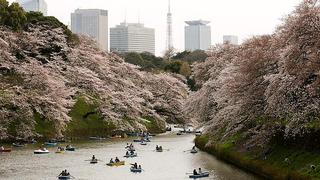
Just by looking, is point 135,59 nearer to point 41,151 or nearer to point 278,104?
point 41,151

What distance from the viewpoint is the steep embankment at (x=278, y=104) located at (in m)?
30.6

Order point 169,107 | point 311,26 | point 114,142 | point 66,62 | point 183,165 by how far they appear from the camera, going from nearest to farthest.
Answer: point 311,26
point 183,165
point 114,142
point 66,62
point 169,107

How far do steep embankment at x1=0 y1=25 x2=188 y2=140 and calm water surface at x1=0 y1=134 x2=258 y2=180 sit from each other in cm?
506

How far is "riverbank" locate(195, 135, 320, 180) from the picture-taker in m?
31.9

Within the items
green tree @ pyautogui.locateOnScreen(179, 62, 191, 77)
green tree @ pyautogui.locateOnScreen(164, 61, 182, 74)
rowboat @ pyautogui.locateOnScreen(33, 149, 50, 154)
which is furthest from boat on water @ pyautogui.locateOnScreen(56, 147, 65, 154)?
green tree @ pyautogui.locateOnScreen(179, 62, 191, 77)

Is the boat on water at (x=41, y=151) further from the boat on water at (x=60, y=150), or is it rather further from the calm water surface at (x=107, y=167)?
the boat on water at (x=60, y=150)

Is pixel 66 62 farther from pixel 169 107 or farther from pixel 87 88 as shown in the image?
pixel 169 107

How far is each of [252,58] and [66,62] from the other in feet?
149

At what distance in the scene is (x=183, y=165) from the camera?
4550 centimetres

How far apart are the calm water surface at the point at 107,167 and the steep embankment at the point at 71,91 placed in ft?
16.6

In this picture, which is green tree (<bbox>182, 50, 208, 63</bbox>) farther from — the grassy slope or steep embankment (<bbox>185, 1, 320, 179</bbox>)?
steep embankment (<bbox>185, 1, 320, 179</bbox>)

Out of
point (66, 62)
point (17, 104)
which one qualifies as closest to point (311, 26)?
point (17, 104)

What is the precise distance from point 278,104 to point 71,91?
139ft

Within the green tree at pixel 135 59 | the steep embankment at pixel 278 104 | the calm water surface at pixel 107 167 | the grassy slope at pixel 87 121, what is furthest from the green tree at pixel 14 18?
the green tree at pixel 135 59
